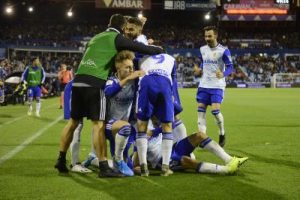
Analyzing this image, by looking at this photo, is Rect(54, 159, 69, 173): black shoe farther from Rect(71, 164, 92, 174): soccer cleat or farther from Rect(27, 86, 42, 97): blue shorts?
Rect(27, 86, 42, 97): blue shorts

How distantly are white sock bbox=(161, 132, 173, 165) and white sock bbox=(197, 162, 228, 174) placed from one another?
501mm

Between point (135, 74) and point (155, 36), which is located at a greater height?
point (155, 36)

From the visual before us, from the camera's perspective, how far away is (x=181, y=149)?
704cm

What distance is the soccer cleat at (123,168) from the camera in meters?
6.83

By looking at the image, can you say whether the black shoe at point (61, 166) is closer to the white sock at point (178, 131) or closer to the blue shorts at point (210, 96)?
the white sock at point (178, 131)

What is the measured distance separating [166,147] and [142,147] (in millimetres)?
325

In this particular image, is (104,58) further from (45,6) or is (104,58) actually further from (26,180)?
(45,6)

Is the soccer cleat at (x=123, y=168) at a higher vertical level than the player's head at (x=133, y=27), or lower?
lower

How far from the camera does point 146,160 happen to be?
6988 millimetres

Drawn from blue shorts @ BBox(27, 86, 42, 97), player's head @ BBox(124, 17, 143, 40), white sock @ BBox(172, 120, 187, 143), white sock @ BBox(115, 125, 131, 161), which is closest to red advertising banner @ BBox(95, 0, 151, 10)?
blue shorts @ BBox(27, 86, 42, 97)

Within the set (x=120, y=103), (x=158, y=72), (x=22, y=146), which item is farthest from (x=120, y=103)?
(x=22, y=146)

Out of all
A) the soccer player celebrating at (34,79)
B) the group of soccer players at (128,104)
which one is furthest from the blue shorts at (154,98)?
the soccer player celebrating at (34,79)

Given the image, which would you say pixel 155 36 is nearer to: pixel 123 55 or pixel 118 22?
pixel 118 22

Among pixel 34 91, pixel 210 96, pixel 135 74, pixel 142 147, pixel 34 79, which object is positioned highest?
pixel 135 74
